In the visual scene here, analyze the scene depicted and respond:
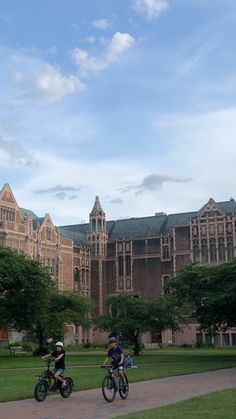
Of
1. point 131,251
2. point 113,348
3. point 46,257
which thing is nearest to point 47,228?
point 46,257

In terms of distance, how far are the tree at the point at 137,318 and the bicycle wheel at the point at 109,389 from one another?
3866 centimetres

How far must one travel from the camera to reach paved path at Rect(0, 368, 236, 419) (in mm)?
15141

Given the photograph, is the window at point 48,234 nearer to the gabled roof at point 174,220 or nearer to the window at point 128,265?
the window at point 128,265

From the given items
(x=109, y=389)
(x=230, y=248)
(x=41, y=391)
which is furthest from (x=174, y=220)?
(x=41, y=391)

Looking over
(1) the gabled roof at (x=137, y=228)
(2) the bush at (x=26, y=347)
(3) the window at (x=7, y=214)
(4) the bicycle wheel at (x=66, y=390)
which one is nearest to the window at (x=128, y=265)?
(1) the gabled roof at (x=137, y=228)

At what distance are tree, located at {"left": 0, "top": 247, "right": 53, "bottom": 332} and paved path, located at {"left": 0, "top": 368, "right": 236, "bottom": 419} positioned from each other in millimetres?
24550

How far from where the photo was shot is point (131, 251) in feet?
340

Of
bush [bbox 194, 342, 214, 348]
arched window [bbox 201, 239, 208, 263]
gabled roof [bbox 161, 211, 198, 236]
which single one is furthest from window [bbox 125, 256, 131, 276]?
bush [bbox 194, 342, 214, 348]

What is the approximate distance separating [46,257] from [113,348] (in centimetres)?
7490

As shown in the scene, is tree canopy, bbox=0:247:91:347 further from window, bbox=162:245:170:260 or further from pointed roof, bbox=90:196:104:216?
pointed roof, bbox=90:196:104:216

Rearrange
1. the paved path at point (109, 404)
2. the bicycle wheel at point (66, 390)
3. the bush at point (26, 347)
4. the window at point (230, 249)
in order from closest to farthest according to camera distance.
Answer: the paved path at point (109, 404), the bicycle wheel at point (66, 390), the bush at point (26, 347), the window at point (230, 249)

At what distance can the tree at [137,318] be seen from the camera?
56812 mm

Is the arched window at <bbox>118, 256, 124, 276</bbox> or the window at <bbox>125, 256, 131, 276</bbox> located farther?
the arched window at <bbox>118, 256, 124, 276</bbox>

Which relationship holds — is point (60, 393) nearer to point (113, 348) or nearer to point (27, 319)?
point (113, 348)
